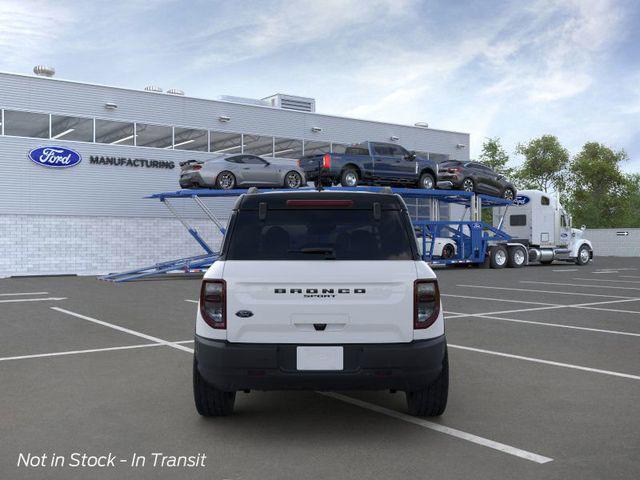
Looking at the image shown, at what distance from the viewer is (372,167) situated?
24047mm

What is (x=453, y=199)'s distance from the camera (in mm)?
29078

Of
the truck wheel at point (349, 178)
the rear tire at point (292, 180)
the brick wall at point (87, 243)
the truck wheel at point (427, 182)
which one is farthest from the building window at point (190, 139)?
the truck wheel at point (427, 182)

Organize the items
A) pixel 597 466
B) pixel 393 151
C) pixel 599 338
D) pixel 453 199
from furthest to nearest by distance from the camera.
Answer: pixel 453 199 < pixel 393 151 < pixel 599 338 < pixel 597 466

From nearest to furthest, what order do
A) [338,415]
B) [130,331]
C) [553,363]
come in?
[338,415] → [553,363] → [130,331]

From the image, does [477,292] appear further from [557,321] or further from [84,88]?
[84,88]

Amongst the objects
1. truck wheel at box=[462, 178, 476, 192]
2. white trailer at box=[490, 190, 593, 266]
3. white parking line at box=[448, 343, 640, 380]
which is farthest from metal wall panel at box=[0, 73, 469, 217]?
white parking line at box=[448, 343, 640, 380]

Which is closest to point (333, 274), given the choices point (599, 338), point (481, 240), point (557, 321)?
point (599, 338)

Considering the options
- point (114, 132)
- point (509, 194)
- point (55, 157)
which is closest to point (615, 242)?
point (509, 194)

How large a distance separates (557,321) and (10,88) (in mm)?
22325

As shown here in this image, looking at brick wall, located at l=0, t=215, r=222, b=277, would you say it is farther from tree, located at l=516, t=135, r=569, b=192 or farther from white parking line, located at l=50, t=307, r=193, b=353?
tree, located at l=516, t=135, r=569, b=192

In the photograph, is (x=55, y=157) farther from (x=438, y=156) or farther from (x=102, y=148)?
(x=438, y=156)

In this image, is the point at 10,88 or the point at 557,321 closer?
the point at 557,321

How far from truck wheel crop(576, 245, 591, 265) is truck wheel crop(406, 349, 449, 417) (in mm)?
28927

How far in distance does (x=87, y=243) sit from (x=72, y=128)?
15.1ft
